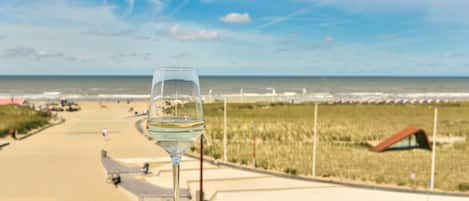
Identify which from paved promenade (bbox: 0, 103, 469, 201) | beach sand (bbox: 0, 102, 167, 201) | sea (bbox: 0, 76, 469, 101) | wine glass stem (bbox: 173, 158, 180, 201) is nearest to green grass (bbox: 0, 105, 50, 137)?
beach sand (bbox: 0, 102, 167, 201)

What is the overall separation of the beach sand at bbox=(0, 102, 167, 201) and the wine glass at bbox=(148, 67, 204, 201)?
346 inches

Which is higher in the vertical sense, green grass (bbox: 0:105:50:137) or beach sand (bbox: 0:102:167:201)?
green grass (bbox: 0:105:50:137)

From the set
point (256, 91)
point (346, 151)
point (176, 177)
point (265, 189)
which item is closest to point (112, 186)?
point (265, 189)

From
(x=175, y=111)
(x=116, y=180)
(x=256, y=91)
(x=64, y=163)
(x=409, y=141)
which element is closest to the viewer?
(x=175, y=111)

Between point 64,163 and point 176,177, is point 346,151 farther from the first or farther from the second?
point 176,177

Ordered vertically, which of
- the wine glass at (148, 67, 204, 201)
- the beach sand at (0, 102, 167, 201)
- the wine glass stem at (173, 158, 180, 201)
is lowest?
the beach sand at (0, 102, 167, 201)

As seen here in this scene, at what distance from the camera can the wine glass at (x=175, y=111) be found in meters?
1.75

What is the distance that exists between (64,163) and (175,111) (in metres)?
13.6

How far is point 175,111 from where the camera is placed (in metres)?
1.83

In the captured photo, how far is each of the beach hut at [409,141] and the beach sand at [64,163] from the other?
7975 mm

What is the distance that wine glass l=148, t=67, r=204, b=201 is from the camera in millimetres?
1755

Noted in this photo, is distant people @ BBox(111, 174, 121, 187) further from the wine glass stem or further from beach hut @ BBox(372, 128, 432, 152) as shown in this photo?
the wine glass stem

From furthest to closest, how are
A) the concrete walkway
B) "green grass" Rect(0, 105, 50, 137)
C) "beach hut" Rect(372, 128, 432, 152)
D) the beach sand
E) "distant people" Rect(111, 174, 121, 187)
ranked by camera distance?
"green grass" Rect(0, 105, 50, 137)
"beach hut" Rect(372, 128, 432, 152)
"distant people" Rect(111, 174, 121, 187)
the beach sand
the concrete walkway

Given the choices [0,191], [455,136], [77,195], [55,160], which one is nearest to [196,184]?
[77,195]
